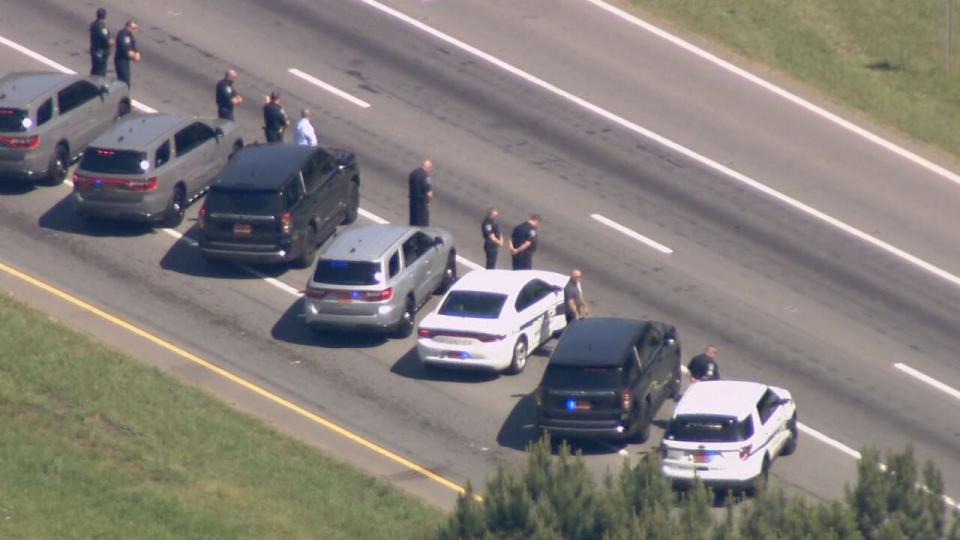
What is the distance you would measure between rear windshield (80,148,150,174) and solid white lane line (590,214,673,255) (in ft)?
29.4

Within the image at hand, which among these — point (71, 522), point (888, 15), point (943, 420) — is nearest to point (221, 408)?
point (71, 522)

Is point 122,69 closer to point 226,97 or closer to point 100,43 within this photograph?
point 100,43

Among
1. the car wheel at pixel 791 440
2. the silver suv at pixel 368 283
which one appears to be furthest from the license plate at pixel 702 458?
the silver suv at pixel 368 283

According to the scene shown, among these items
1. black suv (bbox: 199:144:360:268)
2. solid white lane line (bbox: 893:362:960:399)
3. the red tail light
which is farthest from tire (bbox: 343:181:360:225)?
solid white lane line (bbox: 893:362:960:399)

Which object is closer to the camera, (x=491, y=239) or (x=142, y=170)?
(x=142, y=170)

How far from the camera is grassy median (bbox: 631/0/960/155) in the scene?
4181 cm

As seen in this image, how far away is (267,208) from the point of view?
3100cm

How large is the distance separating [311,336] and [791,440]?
27.4 feet

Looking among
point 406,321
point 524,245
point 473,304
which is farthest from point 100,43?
point 473,304

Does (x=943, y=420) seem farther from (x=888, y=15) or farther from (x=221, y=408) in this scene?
(x=888, y=15)

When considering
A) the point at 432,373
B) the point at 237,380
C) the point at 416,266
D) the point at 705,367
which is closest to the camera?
the point at 237,380

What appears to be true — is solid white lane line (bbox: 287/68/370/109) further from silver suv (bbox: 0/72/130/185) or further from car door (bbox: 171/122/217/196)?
car door (bbox: 171/122/217/196)

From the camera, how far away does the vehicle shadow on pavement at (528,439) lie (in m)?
27.6

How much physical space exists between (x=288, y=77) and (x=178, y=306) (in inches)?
379
